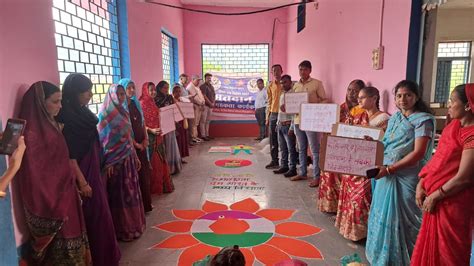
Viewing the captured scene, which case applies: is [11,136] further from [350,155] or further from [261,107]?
[261,107]

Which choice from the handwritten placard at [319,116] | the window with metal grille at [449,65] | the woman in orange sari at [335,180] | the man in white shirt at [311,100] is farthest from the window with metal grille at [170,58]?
the window with metal grille at [449,65]

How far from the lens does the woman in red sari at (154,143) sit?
150 inches

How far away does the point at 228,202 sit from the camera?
3.65 m

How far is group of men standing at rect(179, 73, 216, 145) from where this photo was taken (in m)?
7.33

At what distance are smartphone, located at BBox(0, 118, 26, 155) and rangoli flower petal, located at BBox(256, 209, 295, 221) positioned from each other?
2384 millimetres

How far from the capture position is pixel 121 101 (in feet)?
9.09

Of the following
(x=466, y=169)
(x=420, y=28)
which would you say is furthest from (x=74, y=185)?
(x=420, y=28)

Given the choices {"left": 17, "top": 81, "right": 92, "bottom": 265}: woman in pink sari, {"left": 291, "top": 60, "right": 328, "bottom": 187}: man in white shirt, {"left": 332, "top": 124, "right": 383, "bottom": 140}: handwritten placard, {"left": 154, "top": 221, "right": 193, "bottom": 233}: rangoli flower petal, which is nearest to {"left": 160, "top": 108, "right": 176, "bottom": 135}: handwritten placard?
{"left": 154, "top": 221, "right": 193, "bottom": 233}: rangoli flower petal

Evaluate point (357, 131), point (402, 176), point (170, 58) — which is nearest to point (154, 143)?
point (357, 131)

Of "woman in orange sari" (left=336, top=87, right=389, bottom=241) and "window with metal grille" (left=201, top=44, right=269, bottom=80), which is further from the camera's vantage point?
"window with metal grille" (left=201, top=44, right=269, bottom=80)

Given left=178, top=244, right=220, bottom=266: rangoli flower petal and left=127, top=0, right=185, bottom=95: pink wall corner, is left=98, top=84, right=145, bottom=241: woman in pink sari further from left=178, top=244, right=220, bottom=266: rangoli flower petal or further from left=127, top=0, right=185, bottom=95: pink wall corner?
left=127, top=0, right=185, bottom=95: pink wall corner

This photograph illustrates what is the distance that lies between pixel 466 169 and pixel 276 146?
3714 mm

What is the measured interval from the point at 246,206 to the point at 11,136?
2.55 meters

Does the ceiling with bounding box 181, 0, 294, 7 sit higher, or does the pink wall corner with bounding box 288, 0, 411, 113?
the ceiling with bounding box 181, 0, 294, 7
